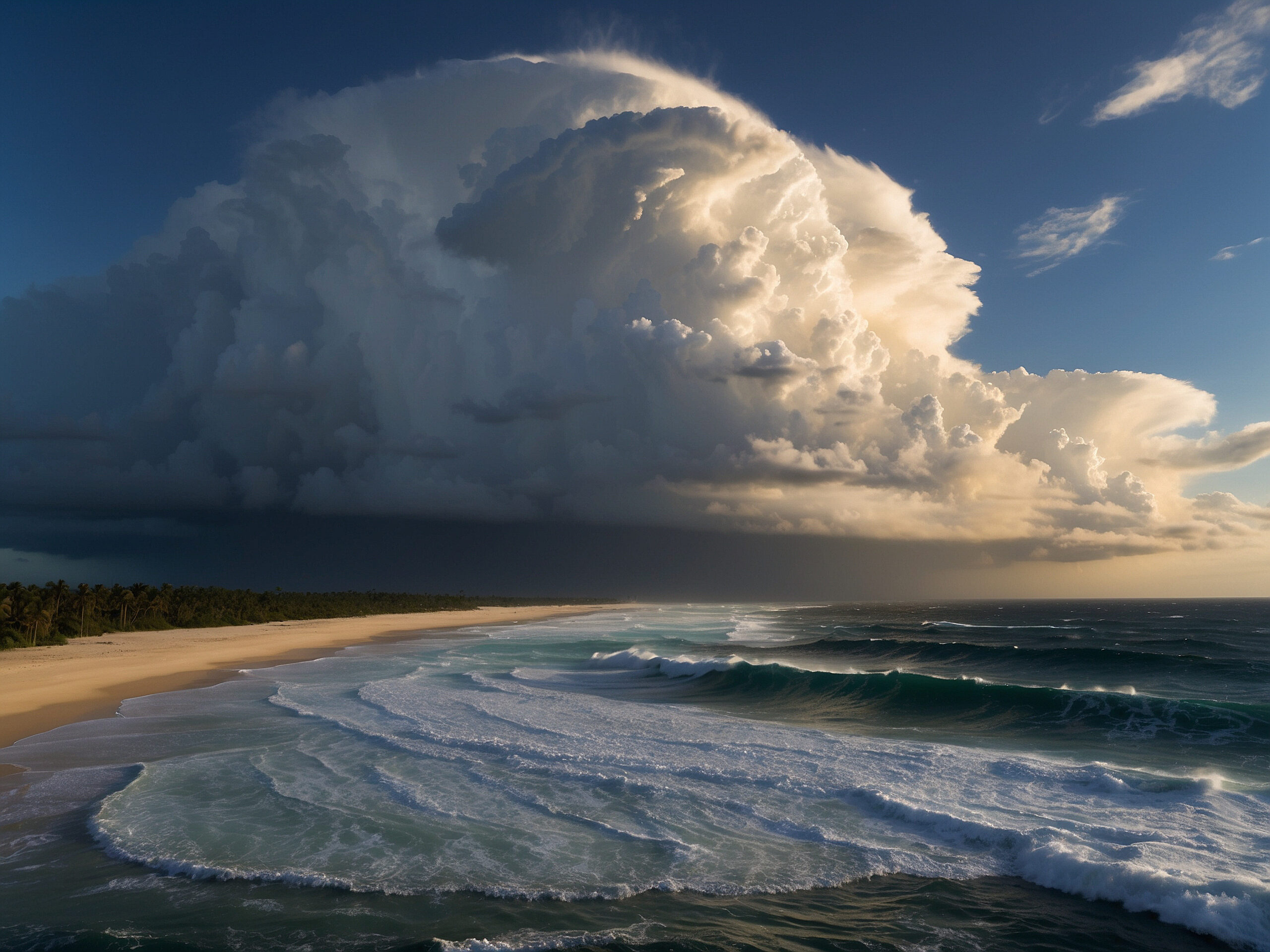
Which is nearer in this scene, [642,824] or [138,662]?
[642,824]

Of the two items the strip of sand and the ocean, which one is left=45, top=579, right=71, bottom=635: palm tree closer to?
the strip of sand

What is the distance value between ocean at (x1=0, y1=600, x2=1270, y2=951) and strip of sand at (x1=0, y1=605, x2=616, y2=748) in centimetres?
199


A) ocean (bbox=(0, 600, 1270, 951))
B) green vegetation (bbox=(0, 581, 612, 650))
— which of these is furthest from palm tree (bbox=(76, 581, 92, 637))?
ocean (bbox=(0, 600, 1270, 951))

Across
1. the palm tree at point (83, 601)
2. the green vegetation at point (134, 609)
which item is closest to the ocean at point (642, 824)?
the green vegetation at point (134, 609)

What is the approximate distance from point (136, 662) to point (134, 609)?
3700cm

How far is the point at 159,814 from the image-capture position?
457 inches

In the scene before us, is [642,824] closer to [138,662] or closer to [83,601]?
[138,662]

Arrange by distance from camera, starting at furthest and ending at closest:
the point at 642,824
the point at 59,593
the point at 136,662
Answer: the point at 59,593, the point at 136,662, the point at 642,824

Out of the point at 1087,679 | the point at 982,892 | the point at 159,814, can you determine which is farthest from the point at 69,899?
the point at 1087,679

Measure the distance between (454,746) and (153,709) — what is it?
12284 mm

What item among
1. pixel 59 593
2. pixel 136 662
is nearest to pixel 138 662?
pixel 136 662

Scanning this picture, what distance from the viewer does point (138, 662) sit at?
35.6 m

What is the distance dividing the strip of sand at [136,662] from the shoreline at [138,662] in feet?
0.16

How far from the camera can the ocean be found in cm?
791
